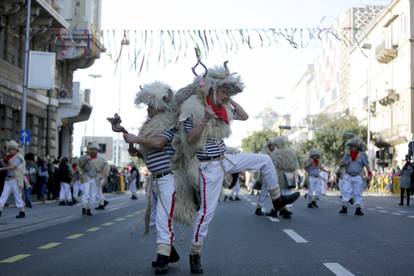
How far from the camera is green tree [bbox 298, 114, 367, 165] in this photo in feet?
218

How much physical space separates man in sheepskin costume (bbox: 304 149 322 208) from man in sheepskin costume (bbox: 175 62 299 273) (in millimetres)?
13211

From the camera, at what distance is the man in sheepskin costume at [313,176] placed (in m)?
19.7

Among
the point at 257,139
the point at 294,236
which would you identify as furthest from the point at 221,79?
the point at 257,139

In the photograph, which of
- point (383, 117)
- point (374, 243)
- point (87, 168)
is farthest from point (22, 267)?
point (383, 117)

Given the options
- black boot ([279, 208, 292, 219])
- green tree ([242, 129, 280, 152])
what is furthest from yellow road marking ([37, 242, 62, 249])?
green tree ([242, 129, 280, 152])

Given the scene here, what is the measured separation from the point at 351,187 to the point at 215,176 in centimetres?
1035

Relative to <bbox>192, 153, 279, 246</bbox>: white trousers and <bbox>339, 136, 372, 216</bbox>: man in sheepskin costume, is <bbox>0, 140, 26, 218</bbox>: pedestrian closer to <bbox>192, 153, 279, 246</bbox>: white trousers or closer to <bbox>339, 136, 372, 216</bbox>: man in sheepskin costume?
<bbox>339, 136, 372, 216</bbox>: man in sheepskin costume

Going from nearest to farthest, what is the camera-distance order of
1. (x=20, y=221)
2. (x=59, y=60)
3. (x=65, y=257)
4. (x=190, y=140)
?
(x=190, y=140) < (x=65, y=257) < (x=20, y=221) < (x=59, y=60)

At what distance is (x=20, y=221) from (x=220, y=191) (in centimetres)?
892

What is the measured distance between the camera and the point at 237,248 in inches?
341

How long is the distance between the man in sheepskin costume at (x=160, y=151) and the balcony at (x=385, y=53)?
53.6 meters

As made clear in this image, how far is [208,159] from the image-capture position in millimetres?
6535

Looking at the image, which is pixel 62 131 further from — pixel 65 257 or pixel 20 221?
pixel 65 257

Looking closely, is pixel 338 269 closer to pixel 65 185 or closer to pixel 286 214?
pixel 286 214
